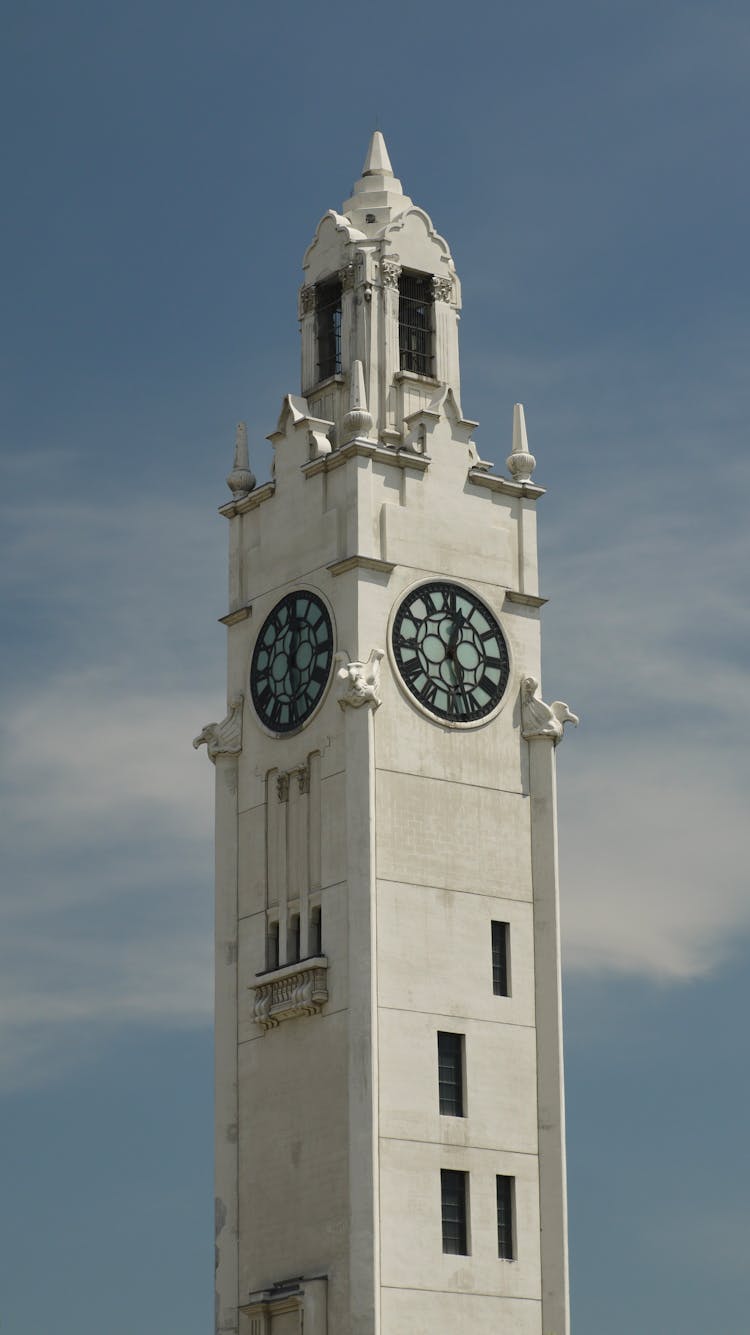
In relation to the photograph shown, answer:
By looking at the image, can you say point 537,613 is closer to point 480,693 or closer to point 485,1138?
point 480,693

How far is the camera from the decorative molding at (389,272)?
236 feet

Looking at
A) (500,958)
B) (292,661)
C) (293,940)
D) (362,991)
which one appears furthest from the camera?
(292,661)

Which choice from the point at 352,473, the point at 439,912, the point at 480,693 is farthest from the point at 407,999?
the point at 352,473

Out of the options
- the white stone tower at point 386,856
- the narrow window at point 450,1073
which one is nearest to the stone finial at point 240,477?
the white stone tower at point 386,856

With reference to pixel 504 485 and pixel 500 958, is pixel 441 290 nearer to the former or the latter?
pixel 504 485

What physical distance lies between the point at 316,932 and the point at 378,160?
19911 millimetres

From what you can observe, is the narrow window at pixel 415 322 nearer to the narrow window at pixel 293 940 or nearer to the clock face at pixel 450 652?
the clock face at pixel 450 652

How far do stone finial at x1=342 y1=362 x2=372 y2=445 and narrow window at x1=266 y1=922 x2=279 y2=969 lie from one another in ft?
37.0

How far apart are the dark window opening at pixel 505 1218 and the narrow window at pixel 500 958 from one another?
4225 millimetres

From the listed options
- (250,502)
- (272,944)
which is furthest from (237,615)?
(272,944)

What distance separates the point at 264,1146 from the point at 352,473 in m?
15.3

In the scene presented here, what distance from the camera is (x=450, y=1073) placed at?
2606 inches

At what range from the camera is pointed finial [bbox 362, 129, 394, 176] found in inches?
2928

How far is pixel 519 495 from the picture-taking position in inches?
2825
